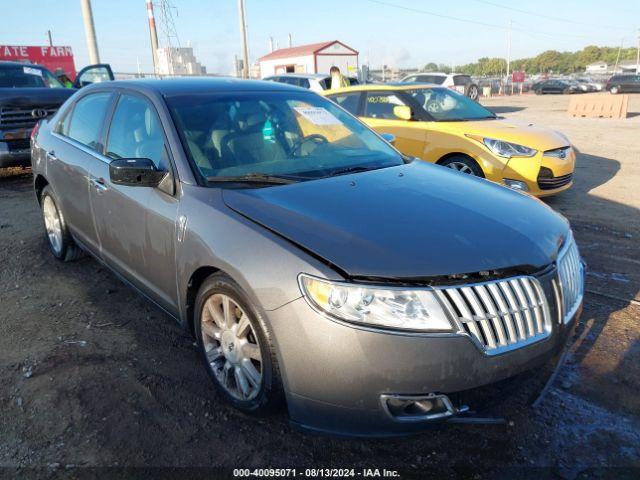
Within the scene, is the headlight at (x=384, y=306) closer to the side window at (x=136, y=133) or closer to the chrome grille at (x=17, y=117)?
the side window at (x=136, y=133)

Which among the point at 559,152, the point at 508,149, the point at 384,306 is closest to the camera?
the point at 384,306

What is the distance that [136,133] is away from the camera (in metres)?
3.27

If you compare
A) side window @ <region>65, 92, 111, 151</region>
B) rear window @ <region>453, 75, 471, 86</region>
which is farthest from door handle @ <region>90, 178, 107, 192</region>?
rear window @ <region>453, 75, 471, 86</region>

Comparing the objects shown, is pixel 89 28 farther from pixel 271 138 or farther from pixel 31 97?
pixel 271 138

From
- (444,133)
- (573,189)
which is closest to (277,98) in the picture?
(444,133)

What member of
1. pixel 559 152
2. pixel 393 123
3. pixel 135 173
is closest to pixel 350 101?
pixel 393 123

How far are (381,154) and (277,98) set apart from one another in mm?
837

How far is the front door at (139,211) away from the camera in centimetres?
281

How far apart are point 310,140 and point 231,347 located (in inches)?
59.9

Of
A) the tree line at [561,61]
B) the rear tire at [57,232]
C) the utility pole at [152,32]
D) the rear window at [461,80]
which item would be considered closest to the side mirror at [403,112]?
the rear tire at [57,232]

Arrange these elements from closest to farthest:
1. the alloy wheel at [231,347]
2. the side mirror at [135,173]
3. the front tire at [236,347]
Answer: the front tire at [236,347] → the alloy wheel at [231,347] → the side mirror at [135,173]

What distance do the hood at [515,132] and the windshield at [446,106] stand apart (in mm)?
324

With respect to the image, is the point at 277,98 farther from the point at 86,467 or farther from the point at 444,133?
the point at 444,133

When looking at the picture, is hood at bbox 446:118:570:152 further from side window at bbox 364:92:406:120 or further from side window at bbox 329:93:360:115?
side window at bbox 329:93:360:115
